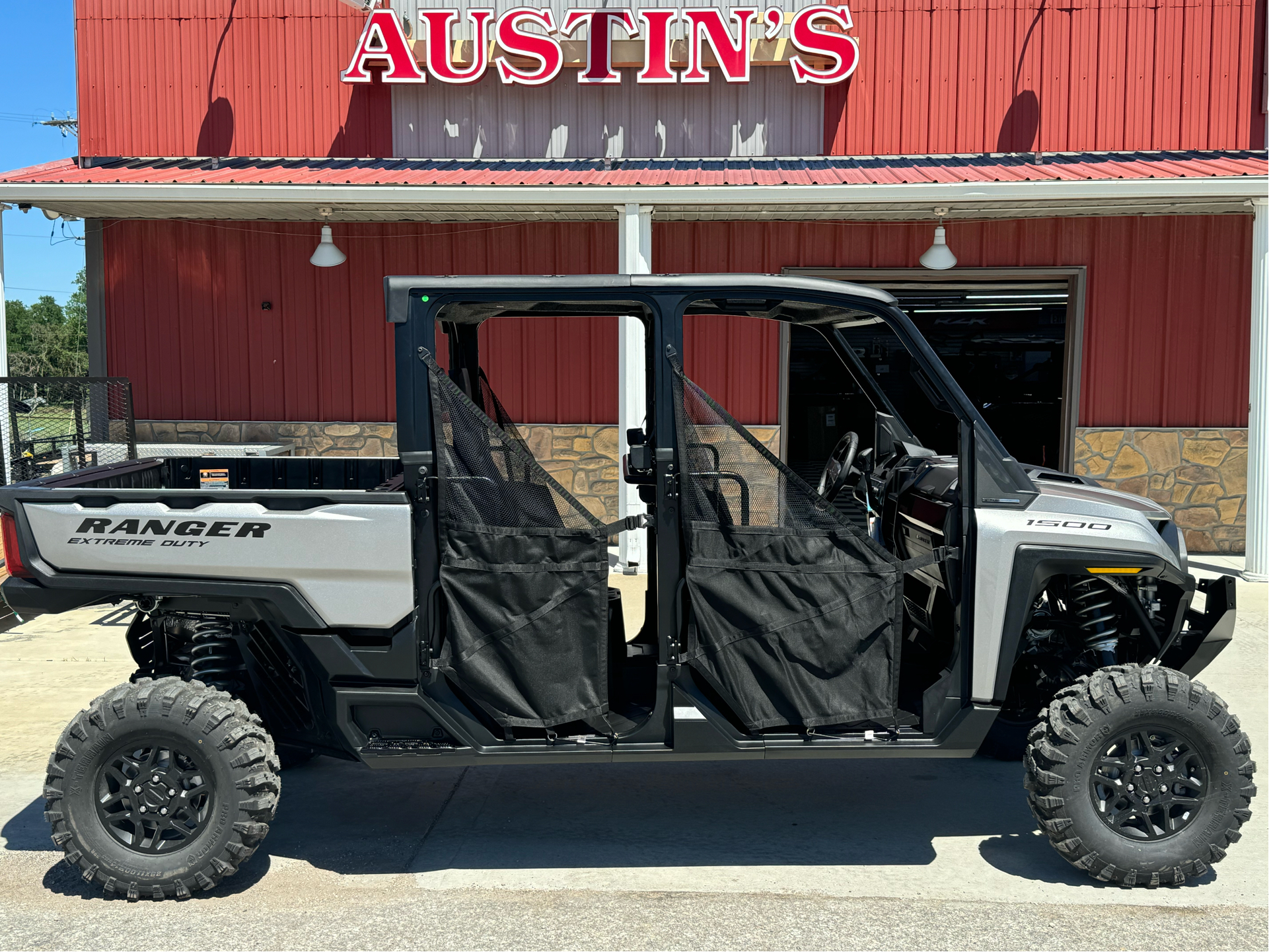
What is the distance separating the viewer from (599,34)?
35.9 feet

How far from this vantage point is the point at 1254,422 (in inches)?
369

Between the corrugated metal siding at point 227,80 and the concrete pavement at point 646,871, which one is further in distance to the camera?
the corrugated metal siding at point 227,80

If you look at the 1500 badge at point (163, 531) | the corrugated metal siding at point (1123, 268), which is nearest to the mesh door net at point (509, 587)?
the 1500 badge at point (163, 531)

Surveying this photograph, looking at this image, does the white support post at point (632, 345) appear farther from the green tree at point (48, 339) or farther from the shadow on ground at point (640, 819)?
the green tree at point (48, 339)

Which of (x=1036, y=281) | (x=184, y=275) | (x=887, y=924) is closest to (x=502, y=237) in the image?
(x=184, y=275)

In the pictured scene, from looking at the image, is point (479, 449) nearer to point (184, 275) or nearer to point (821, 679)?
point (821, 679)

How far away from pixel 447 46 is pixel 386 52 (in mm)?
590

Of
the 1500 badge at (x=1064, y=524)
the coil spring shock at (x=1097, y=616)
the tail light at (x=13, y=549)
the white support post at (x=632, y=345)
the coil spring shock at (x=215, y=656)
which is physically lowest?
the coil spring shock at (x=215, y=656)

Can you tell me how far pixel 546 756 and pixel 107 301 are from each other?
31.8 feet

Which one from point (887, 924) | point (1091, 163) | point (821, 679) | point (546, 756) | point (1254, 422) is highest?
point (1091, 163)

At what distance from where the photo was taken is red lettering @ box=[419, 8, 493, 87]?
10.9m

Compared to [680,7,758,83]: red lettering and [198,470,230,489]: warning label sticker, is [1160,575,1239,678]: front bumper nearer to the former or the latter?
[198,470,230,489]: warning label sticker

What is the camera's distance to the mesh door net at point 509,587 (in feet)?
13.1

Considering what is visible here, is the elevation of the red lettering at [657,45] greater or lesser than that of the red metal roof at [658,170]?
greater
